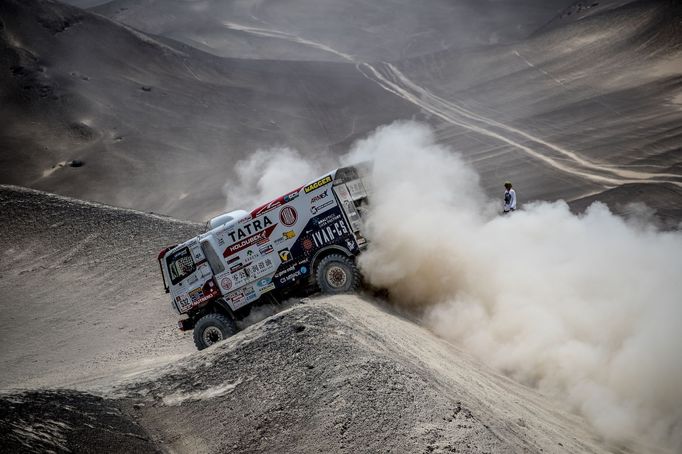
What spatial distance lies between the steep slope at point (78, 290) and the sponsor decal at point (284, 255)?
174 inches

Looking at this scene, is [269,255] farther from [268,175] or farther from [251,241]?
[268,175]

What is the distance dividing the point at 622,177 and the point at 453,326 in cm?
1439

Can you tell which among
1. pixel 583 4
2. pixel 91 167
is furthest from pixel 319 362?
pixel 583 4

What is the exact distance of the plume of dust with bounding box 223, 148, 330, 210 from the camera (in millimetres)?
29839

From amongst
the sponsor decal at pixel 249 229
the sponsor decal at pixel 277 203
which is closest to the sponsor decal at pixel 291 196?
the sponsor decal at pixel 277 203

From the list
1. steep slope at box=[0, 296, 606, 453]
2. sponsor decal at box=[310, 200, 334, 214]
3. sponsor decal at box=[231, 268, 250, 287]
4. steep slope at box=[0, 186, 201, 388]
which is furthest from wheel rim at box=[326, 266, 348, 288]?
steep slope at box=[0, 186, 201, 388]

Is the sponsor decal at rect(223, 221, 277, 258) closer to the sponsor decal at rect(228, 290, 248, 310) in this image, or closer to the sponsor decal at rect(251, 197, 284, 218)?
the sponsor decal at rect(251, 197, 284, 218)

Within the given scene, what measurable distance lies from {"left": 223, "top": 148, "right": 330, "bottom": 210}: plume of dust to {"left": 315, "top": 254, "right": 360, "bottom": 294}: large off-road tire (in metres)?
14.1

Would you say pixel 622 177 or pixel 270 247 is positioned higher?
pixel 270 247

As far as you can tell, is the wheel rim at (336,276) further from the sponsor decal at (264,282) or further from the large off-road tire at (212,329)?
the large off-road tire at (212,329)

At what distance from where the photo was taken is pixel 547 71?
4072 cm

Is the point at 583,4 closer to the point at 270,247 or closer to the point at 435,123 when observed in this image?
the point at 435,123

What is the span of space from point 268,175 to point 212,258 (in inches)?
676

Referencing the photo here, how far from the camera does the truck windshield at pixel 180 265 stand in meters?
15.3
